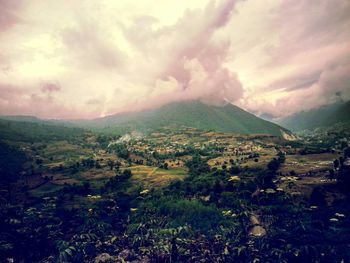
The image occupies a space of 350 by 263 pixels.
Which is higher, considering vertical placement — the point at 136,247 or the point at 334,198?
the point at 334,198

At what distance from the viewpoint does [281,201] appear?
19625cm

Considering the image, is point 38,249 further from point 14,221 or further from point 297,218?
point 297,218

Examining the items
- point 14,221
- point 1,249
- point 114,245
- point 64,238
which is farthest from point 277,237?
point 14,221

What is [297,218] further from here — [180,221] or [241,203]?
[180,221]

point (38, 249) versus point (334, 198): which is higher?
→ point (334, 198)

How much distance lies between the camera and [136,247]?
545 ft

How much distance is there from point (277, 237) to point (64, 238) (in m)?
116

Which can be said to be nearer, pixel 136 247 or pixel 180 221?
pixel 136 247

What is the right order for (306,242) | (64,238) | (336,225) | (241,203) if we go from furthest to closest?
(241,203) → (64,238) → (336,225) → (306,242)

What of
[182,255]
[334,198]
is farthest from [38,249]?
[334,198]

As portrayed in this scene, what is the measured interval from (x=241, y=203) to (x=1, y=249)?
13404 centimetres

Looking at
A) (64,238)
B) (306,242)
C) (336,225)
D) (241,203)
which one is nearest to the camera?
(306,242)

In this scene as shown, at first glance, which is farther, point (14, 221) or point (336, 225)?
point (14, 221)

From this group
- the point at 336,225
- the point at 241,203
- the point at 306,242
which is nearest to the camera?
the point at 306,242
